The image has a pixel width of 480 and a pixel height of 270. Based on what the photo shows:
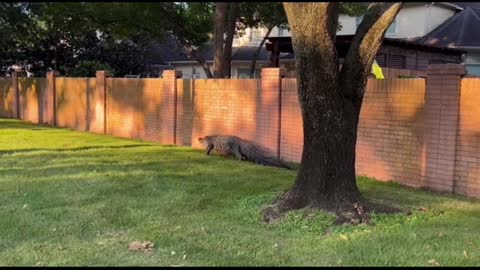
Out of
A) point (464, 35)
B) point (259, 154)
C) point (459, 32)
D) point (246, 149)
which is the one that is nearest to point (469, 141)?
point (259, 154)

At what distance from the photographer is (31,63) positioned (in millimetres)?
31359

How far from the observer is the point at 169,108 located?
15.2m

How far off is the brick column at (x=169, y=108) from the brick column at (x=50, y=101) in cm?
678

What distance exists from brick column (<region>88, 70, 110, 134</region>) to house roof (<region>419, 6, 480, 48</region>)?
1357 cm

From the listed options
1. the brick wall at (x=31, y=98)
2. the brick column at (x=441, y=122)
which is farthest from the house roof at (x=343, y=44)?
the brick wall at (x=31, y=98)

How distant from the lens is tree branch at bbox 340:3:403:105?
649 centimetres

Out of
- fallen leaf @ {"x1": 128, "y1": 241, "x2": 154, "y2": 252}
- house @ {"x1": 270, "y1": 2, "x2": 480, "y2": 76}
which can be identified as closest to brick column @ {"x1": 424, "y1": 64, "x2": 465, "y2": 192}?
fallen leaf @ {"x1": 128, "y1": 241, "x2": 154, "y2": 252}

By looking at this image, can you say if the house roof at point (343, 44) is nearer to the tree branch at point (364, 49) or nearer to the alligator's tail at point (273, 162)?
the alligator's tail at point (273, 162)

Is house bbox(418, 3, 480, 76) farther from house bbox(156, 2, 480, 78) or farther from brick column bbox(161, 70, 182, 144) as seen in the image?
brick column bbox(161, 70, 182, 144)

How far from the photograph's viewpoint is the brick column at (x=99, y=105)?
1781 cm

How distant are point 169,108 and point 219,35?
11.5ft

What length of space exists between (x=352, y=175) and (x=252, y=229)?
1.38 metres

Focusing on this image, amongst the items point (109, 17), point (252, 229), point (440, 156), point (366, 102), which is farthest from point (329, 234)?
point (109, 17)

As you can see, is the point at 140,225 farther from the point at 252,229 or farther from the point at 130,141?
the point at 130,141
